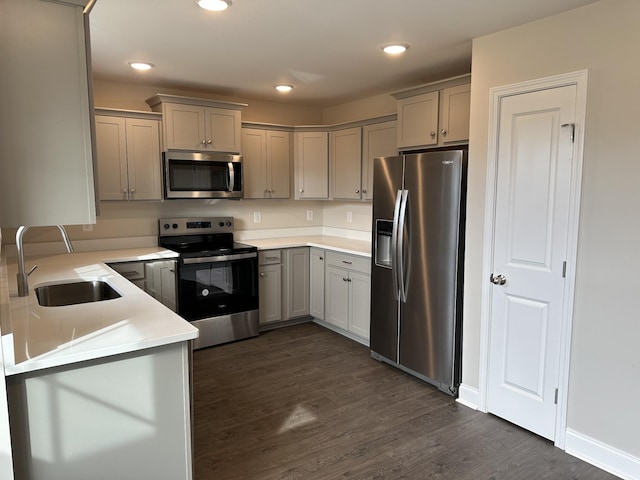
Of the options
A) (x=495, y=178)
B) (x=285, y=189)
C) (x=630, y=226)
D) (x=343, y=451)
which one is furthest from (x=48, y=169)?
(x=285, y=189)

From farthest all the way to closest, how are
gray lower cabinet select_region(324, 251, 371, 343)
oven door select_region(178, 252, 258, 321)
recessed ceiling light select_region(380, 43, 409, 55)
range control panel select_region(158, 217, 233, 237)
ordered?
1. range control panel select_region(158, 217, 233, 237)
2. gray lower cabinet select_region(324, 251, 371, 343)
3. oven door select_region(178, 252, 258, 321)
4. recessed ceiling light select_region(380, 43, 409, 55)

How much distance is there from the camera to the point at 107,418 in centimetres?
173

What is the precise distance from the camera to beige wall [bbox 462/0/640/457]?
2.23m

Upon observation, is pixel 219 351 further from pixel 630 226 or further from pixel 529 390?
pixel 630 226

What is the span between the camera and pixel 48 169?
1564mm

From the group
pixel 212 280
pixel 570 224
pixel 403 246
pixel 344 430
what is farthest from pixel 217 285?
pixel 570 224

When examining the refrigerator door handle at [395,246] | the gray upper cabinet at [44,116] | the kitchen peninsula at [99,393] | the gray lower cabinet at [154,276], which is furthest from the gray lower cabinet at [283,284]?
the gray upper cabinet at [44,116]

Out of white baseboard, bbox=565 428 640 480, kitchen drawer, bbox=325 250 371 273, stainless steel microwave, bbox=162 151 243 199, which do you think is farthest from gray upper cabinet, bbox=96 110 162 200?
white baseboard, bbox=565 428 640 480

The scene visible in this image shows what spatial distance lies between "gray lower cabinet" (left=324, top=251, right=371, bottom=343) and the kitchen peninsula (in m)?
2.30

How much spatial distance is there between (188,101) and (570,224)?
10.7 ft

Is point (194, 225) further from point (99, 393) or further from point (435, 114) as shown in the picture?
point (99, 393)

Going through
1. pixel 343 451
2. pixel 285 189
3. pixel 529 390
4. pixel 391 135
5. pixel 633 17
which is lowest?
pixel 343 451

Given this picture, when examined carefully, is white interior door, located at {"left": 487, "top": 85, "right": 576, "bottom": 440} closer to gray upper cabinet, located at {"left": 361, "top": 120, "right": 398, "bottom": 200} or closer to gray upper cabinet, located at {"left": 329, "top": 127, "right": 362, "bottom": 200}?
gray upper cabinet, located at {"left": 361, "top": 120, "right": 398, "bottom": 200}

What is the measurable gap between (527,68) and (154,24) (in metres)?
2.21
